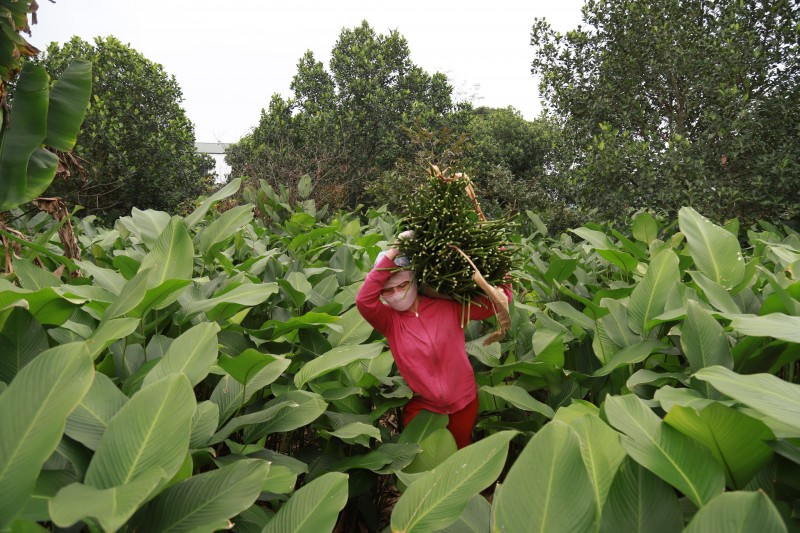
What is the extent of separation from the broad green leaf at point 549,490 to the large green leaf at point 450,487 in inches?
3.5

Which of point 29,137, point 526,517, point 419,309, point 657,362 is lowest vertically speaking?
point 657,362

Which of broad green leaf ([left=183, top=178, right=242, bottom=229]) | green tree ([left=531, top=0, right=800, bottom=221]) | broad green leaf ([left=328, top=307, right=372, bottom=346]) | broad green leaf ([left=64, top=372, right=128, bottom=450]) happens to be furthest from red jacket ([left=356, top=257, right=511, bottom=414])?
green tree ([left=531, top=0, right=800, bottom=221])

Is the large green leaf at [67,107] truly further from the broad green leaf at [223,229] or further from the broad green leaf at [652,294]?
the broad green leaf at [652,294]

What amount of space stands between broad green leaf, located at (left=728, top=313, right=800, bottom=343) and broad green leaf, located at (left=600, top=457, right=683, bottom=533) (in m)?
0.43

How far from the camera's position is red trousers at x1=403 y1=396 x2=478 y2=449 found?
1.90 metres

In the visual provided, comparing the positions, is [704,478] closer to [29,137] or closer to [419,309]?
[419,309]

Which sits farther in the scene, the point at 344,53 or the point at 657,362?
the point at 344,53

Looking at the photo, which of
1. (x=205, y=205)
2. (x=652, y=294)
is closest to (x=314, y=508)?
(x=652, y=294)

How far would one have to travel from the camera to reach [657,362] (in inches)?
73.1

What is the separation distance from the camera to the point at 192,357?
122 cm

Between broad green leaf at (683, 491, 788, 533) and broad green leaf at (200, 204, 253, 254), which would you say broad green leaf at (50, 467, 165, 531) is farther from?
broad green leaf at (200, 204, 253, 254)

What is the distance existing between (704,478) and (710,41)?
21.5 feet

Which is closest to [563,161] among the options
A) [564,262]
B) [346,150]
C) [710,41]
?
[710,41]

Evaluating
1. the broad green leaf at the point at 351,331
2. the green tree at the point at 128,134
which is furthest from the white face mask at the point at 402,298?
the green tree at the point at 128,134
